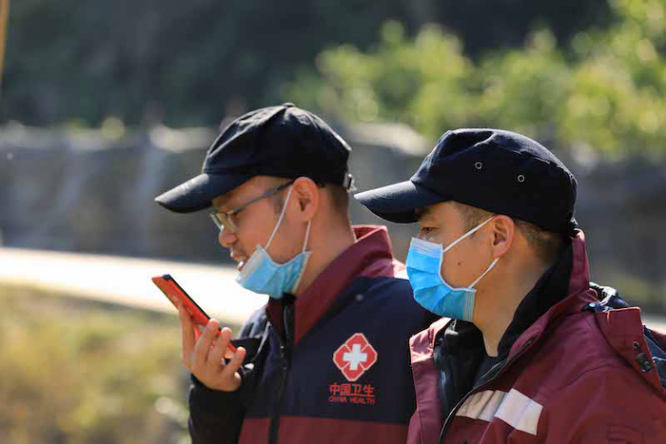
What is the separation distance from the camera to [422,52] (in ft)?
53.0

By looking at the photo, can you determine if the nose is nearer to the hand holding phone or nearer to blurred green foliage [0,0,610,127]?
the hand holding phone

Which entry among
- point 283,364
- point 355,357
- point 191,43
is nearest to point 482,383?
point 355,357

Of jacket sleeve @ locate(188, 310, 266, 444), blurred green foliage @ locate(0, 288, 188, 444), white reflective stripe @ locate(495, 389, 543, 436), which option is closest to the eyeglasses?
jacket sleeve @ locate(188, 310, 266, 444)

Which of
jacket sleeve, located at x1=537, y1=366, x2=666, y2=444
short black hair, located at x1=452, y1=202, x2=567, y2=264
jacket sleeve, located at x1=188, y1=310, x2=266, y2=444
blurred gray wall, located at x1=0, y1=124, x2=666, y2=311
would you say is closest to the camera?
jacket sleeve, located at x1=537, y1=366, x2=666, y2=444

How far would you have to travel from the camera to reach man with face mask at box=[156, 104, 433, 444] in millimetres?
2500

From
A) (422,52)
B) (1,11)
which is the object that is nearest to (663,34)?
(422,52)

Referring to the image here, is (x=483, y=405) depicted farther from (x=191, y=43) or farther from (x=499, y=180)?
(x=191, y=43)

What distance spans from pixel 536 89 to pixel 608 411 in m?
11.4

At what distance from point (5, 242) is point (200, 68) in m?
11.8

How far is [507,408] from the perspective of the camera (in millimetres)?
1941

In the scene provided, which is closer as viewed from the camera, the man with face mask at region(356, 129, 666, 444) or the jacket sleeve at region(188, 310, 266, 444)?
the man with face mask at region(356, 129, 666, 444)

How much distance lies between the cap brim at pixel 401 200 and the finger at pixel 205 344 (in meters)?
0.52

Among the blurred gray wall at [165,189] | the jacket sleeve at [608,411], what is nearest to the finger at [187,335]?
the jacket sleeve at [608,411]

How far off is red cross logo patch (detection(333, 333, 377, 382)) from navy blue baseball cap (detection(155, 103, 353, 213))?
464 mm
